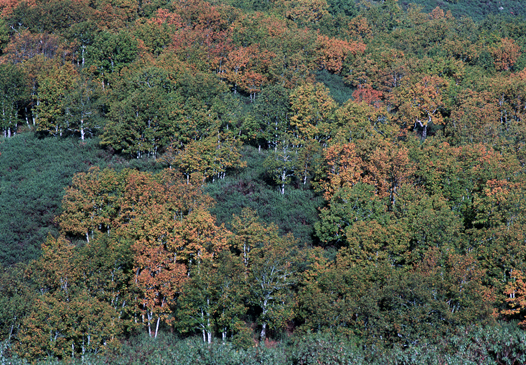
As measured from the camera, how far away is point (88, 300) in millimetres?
72375

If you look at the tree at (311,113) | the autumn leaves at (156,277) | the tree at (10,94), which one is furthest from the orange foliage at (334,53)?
the autumn leaves at (156,277)

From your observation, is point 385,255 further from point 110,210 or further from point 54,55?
point 54,55

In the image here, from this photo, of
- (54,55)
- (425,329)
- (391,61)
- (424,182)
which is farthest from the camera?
(391,61)

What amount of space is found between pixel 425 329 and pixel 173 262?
105 feet

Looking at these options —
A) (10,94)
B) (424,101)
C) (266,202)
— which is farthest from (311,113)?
(10,94)

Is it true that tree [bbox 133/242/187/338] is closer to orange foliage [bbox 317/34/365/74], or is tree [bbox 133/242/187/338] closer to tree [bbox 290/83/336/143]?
tree [bbox 290/83/336/143]

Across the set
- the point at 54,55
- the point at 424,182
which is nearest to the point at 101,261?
the point at 424,182

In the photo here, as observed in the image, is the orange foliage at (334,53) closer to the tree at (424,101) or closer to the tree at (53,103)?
the tree at (424,101)

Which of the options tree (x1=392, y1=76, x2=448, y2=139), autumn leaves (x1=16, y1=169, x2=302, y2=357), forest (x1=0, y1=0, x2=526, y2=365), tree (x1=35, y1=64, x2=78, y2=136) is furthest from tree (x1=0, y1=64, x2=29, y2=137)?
tree (x1=392, y1=76, x2=448, y2=139)

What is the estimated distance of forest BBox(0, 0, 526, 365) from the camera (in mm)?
71688

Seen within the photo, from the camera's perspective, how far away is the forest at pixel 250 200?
71.7 metres

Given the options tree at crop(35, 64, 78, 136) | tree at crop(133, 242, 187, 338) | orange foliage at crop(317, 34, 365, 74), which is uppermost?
orange foliage at crop(317, 34, 365, 74)

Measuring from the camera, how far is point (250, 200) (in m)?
99.2

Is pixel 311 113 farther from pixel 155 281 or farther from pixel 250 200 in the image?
pixel 155 281
